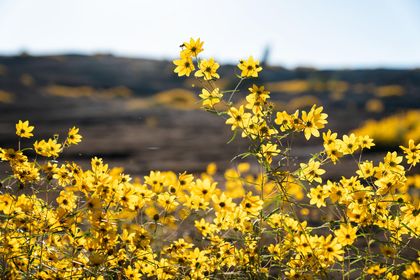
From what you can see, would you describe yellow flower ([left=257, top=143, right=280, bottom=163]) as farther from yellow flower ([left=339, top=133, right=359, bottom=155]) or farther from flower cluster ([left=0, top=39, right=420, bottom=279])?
yellow flower ([left=339, top=133, right=359, bottom=155])

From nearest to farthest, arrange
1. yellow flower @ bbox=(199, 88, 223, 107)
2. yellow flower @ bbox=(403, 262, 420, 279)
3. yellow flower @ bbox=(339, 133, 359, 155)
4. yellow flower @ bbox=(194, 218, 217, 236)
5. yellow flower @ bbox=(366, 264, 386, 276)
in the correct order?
1. yellow flower @ bbox=(403, 262, 420, 279)
2. yellow flower @ bbox=(366, 264, 386, 276)
3. yellow flower @ bbox=(199, 88, 223, 107)
4. yellow flower @ bbox=(339, 133, 359, 155)
5. yellow flower @ bbox=(194, 218, 217, 236)

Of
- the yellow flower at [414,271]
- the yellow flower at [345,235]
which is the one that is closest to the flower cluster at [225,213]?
the yellow flower at [345,235]

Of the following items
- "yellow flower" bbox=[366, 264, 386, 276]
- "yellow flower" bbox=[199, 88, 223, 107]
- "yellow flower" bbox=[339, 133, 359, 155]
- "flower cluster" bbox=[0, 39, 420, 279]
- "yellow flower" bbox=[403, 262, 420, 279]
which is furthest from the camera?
"yellow flower" bbox=[339, 133, 359, 155]

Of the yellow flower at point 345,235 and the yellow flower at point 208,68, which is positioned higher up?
the yellow flower at point 208,68

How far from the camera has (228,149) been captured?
1162 cm

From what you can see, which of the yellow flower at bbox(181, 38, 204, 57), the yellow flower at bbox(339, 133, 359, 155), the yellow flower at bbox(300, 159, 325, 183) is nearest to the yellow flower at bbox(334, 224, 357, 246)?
the yellow flower at bbox(300, 159, 325, 183)

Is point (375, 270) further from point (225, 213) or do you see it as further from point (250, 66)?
point (250, 66)

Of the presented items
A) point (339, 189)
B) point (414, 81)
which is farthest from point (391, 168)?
point (414, 81)

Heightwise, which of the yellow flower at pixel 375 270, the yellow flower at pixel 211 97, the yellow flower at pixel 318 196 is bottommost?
the yellow flower at pixel 375 270

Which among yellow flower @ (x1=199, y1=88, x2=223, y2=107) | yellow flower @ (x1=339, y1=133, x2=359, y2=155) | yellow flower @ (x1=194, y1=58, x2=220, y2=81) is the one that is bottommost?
yellow flower @ (x1=339, y1=133, x2=359, y2=155)

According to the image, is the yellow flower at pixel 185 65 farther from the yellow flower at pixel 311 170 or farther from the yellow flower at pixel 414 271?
the yellow flower at pixel 414 271

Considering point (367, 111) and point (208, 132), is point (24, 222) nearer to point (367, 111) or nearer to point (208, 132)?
point (208, 132)

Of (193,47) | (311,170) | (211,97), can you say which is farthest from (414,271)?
(193,47)

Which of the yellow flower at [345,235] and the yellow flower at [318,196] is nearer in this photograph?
the yellow flower at [345,235]
